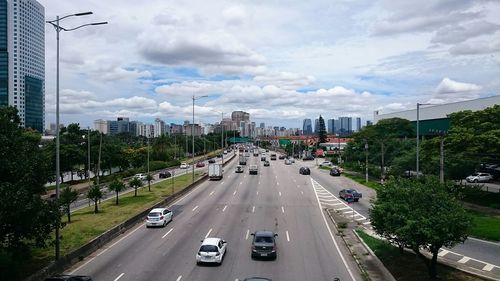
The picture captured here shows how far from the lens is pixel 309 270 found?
72.6 ft

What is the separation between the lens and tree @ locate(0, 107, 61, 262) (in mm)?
17828

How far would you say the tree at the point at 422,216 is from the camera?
18734 mm

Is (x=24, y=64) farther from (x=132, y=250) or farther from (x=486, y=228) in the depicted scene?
(x=486, y=228)

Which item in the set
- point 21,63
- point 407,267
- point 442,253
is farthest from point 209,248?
point 21,63

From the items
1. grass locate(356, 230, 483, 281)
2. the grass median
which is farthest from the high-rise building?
grass locate(356, 230, 483, 281)

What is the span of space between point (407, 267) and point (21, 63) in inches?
6342

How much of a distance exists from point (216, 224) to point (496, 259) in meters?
18.0

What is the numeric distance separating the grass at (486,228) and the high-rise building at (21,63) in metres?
138

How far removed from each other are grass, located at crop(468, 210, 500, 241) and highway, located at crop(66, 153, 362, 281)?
9.22 metres

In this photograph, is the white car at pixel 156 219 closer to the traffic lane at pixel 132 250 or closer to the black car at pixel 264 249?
the traffic lane at pixel 132 250

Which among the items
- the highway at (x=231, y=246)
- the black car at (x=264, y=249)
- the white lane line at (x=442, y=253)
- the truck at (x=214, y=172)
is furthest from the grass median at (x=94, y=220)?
the white lane line at (x=442, y=253)

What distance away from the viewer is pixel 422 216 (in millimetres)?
19234

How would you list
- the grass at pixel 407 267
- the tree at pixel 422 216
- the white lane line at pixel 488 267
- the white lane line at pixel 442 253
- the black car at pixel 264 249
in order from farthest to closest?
1. the white lane line at pixel 442 253
2. the black car at pixel 264 249
3. the white lane line at pixel 488 267
4. the grass at pixel 407 267
5. the tree at pixel 422 216

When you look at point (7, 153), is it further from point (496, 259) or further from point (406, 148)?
point (406, 148)
